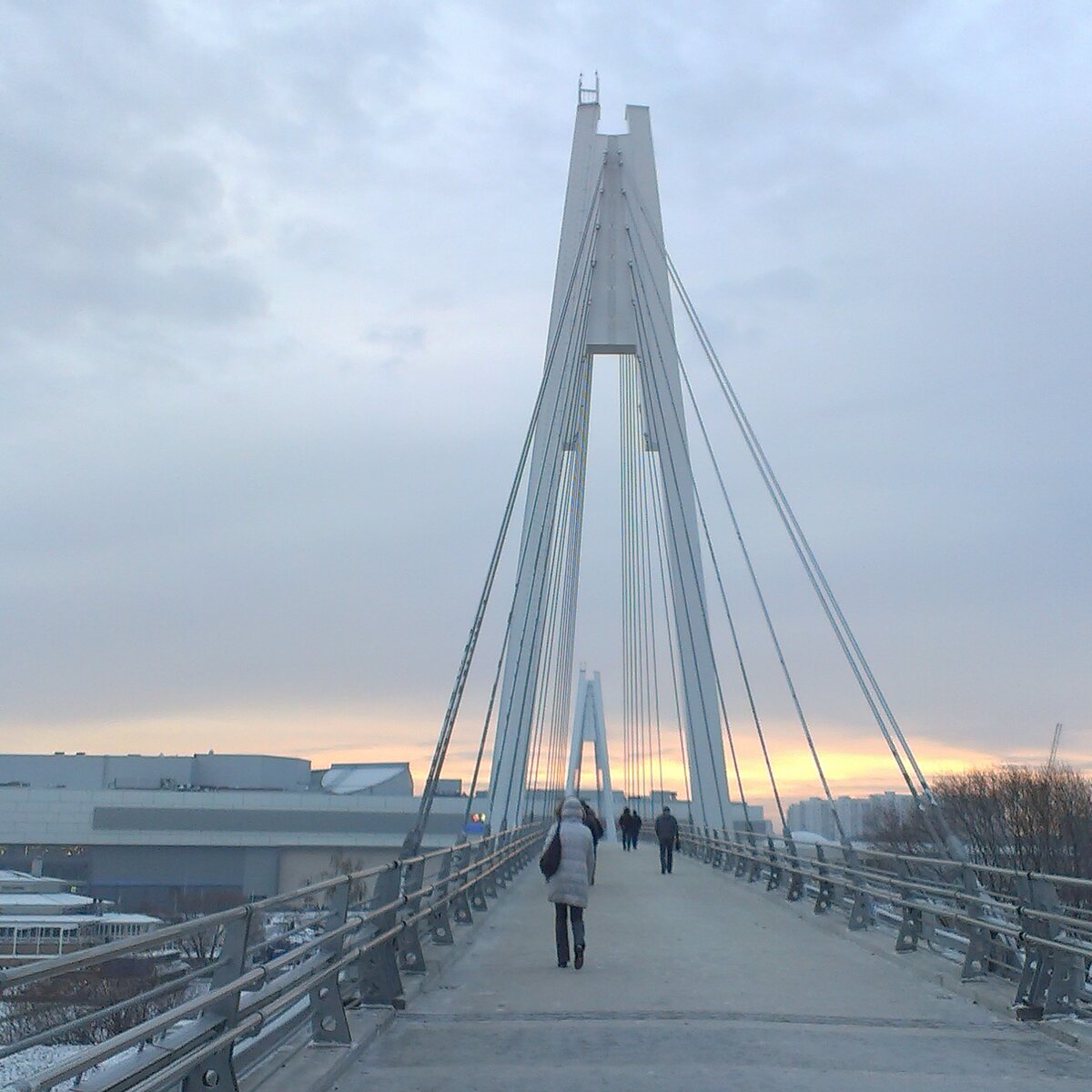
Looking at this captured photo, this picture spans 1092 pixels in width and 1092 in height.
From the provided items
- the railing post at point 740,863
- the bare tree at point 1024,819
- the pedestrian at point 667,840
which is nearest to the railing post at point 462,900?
the railing post at point 740,863

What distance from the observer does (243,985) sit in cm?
486

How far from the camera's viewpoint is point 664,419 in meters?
23.4

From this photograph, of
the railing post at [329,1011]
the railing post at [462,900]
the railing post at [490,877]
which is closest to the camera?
the railing post at [329,1011]

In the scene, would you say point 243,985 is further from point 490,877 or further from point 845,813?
point 845,813

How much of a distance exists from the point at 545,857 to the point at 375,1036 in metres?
3.39

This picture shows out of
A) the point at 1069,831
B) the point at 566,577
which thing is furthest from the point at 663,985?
the point at 1069,831

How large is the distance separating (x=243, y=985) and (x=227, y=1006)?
0.34 ft

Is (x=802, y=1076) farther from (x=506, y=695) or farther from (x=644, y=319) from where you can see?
(x=644, y=319)

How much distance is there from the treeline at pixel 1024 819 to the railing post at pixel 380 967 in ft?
77.9

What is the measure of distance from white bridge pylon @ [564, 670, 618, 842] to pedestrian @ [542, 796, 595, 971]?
1875 inches

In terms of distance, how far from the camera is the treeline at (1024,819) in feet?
103

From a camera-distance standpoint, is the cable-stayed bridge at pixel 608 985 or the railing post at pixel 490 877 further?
the railing post at pixel 490 877

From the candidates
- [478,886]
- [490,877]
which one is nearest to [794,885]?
[490,877]

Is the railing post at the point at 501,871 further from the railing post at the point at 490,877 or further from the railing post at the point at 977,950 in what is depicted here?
the railing post at the point at 977,950
